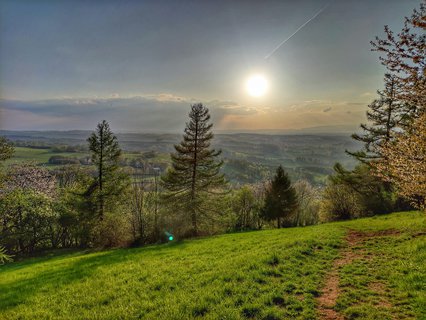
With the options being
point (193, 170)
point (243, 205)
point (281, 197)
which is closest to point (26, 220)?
point (193, 170)

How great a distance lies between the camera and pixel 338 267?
9.63m

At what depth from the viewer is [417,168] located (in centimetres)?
848

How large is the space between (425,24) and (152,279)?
1289 centimetres

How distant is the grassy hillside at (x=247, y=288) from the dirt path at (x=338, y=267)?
0.15ft

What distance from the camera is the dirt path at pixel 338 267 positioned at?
6.43 metres

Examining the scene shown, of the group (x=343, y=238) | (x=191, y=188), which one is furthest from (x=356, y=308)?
(x=191, y=188)

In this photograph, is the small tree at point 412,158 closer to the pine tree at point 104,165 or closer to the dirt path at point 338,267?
the dirt path at point 338,267

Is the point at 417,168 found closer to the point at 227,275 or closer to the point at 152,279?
the point at 227,275

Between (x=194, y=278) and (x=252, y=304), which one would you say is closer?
(x=252, y=304)

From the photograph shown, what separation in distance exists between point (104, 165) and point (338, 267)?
28466 millimetres

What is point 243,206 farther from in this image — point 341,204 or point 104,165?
point 104,165

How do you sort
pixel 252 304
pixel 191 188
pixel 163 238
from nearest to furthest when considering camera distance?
pixel 252 304
pixel 191 188
pixel 163 238

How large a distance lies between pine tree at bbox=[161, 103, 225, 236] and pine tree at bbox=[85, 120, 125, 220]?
24.3ft

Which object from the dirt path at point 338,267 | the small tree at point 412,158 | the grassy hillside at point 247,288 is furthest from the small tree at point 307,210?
the small tree at point 412,158
